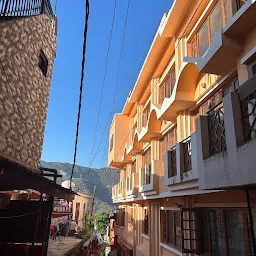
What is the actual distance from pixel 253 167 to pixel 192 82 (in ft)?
17.5

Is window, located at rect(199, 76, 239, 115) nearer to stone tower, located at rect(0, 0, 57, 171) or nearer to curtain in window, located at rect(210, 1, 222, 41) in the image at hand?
curtain in window, located at rect(210, 1, 222, 41)

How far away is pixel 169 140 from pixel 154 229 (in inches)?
173

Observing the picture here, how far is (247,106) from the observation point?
380cm

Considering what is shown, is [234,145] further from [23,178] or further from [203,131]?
[23,178]

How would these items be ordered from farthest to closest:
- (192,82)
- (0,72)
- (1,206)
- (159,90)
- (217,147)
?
(159,90) → (192,82) → (1,206) → (0,72) → (217,147)

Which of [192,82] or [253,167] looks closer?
[253,167]

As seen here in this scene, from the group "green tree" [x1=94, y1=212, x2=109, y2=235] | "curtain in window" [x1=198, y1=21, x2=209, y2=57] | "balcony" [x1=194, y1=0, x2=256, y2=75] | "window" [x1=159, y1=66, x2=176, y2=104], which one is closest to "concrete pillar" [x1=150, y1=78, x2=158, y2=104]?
"window" [x1=159, y1=66, x2=176, y2=104]

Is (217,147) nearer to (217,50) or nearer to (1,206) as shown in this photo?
(217,50)

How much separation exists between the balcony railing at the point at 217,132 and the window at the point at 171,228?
5237 mm

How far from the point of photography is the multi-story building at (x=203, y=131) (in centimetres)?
392

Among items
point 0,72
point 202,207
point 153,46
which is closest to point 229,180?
point 202,207

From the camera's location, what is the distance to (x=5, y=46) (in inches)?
240

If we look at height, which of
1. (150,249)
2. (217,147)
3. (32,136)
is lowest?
(150,249)

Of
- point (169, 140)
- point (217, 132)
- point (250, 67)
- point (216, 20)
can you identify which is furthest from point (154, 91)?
point (217, 132)
